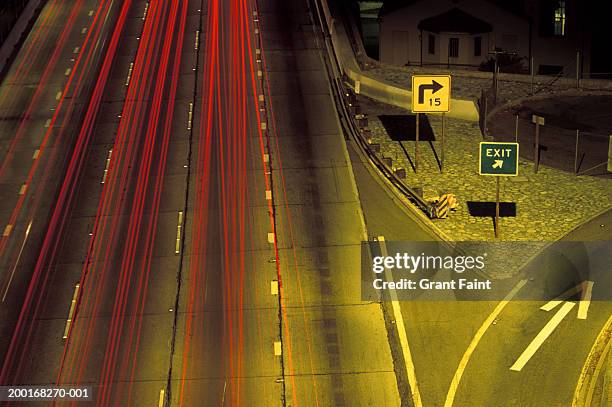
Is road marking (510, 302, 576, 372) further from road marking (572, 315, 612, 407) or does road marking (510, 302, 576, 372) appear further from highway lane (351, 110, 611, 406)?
road marking (572, 315, 612, 407)

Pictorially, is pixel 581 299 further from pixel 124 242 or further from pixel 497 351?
pixel 124 242

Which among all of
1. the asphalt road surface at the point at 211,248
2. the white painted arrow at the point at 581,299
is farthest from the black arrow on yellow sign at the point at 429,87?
the white painted arrow at the point at 581,299

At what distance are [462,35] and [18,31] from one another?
29138 mm

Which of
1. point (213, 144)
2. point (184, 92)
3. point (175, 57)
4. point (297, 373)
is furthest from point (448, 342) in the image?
point (175, 57)

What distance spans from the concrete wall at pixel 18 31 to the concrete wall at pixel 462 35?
24.4 m

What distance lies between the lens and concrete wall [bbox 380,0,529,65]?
8550 centimetres

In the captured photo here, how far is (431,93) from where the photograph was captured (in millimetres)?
51031

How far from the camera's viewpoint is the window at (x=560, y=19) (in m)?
85.4

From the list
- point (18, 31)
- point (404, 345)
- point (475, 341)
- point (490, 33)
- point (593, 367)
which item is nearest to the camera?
point (593, 367)

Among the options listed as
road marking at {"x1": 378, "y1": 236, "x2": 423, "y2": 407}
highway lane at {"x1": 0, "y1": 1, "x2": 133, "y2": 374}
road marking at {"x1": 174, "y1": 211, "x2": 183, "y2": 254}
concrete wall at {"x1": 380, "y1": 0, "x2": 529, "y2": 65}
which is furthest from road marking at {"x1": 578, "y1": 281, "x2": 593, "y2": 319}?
concrete wall at {"x1": 380, "y1": 0, "x2": 529, "y2": 65}

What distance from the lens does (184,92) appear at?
5953 cm

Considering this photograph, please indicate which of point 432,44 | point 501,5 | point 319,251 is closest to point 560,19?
point 501,5

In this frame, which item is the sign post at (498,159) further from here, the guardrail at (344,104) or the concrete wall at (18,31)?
the concrete wall at (18,31)

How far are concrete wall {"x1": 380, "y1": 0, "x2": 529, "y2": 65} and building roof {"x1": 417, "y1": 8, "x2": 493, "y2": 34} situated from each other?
0.44 metres
